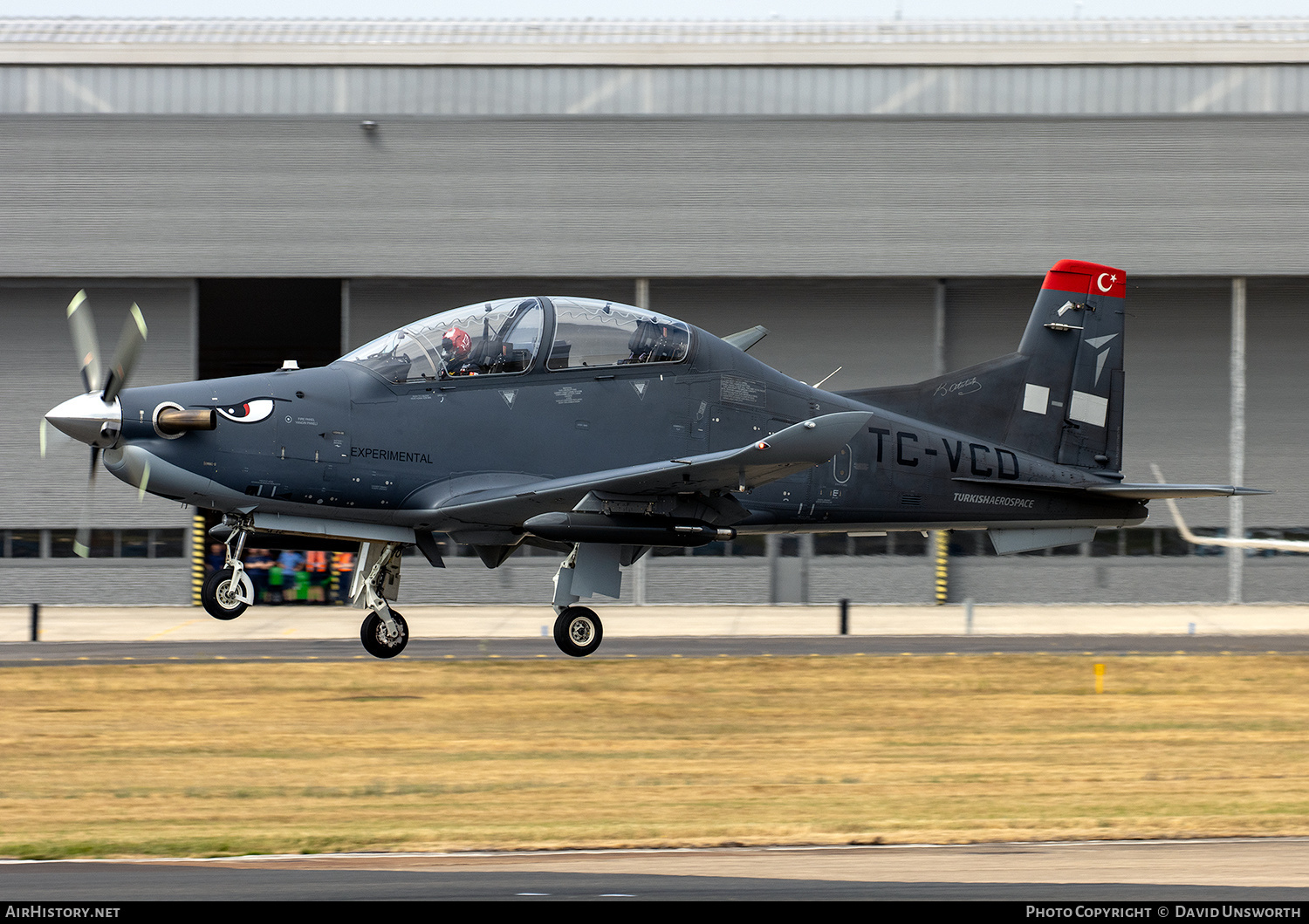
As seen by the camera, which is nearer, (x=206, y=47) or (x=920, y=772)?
(x=920, y=772)

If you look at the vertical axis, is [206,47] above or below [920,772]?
above

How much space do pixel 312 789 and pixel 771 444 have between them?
22.8 ft

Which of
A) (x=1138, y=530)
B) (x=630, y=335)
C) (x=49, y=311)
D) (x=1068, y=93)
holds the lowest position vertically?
(x=1138, y=530)

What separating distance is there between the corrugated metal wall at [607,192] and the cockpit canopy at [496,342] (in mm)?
18425

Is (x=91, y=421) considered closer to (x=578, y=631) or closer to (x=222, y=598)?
(x=222, y=598)

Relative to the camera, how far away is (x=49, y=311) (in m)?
34.4

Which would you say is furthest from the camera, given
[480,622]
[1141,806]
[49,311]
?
[49,311]

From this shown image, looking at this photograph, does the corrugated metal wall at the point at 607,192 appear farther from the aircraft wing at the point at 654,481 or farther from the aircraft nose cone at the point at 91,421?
the aircraft nose cone at the point at 91,421

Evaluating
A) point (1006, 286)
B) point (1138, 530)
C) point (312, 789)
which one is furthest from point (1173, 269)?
point (312, 789)

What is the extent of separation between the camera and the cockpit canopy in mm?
15234

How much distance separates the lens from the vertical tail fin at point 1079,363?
19.2m

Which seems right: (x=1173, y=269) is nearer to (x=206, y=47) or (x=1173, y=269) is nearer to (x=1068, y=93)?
(x=1068, y=93)

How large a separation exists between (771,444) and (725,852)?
13.3ft

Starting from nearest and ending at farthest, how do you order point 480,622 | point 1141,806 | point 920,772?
point 1141,806, point 920,772, point 480,622
